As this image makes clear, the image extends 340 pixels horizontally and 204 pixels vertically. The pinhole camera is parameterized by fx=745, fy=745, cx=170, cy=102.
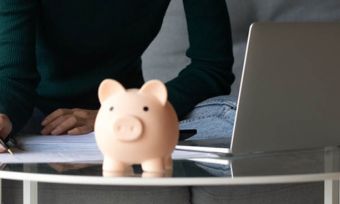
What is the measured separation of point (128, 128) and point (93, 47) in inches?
25.3

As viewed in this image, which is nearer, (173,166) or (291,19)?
(173,166)

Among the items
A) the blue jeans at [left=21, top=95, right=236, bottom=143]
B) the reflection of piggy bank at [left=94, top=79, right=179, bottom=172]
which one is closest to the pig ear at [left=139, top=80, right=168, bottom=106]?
the reflection of piggy bank at [left=94, top=79, right=179, bottom=172]

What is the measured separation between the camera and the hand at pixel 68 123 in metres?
1.17

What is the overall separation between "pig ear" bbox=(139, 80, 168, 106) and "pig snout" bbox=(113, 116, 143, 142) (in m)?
0.04

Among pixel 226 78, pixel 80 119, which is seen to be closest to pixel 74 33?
pixel 80 119

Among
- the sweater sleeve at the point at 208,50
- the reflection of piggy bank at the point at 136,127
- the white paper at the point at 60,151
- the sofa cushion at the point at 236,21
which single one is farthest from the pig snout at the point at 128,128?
the sofa cushion at the point at 236,21

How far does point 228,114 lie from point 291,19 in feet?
2.20

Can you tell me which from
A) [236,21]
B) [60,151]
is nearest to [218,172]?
[60,151]

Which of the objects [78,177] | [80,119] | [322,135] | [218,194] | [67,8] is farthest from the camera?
[67,8]

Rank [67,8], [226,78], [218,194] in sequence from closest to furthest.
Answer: [218,194], [67,8], [226,78]

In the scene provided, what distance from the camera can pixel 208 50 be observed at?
1.47m

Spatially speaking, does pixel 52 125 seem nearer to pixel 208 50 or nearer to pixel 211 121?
pixel 211 121

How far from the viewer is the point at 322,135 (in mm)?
1001

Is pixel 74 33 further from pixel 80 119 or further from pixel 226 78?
pixel 226 78
